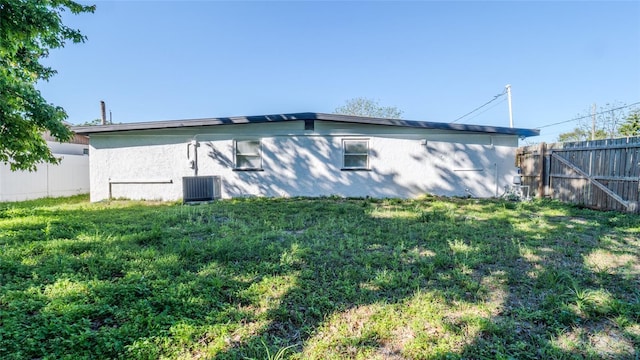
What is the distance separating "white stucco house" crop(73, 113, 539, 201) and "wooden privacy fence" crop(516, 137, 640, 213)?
100 cm

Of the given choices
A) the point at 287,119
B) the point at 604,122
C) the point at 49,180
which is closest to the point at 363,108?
the point at 604,122

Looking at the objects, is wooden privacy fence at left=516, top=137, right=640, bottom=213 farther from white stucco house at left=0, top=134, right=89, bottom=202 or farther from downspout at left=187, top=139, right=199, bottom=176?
white stucco house at left=0, top=134, right=89, bottom=202

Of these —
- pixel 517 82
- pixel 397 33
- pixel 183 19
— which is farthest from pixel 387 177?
pixel 517 82

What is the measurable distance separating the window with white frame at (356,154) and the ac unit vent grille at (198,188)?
161 inches

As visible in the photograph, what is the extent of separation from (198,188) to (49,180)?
22.8 feet

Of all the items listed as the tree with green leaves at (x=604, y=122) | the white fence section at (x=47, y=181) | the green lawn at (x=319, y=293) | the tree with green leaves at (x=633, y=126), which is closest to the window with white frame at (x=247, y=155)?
the green lawn at (x=319, y=293)

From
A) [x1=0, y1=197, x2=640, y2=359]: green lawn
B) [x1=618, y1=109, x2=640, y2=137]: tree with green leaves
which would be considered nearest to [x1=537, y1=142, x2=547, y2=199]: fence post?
[x1=0, y1=197, x2=640, y2=359]: green lawn

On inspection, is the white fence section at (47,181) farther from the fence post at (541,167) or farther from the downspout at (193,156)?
the fence post at (541,167)

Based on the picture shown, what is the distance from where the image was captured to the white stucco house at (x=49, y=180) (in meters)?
9.70

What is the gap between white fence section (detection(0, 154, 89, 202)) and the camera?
31.9 ft

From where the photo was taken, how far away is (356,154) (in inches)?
375

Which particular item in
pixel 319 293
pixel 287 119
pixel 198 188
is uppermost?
pixel 287 119

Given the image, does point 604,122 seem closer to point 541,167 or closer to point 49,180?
point 541,167

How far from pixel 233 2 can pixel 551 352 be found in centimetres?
1190
